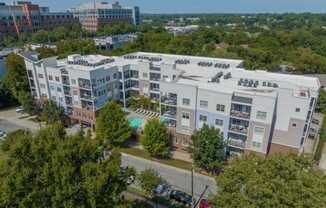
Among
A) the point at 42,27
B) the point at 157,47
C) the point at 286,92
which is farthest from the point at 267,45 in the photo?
the point at 42,27

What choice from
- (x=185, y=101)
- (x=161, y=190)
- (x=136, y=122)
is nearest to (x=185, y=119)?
(x=185, y=101)

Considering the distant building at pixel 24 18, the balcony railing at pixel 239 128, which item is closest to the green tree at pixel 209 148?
the balcony railing at pixel 239 128

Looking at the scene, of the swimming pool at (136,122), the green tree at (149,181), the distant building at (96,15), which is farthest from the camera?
the distant building at (96,15)

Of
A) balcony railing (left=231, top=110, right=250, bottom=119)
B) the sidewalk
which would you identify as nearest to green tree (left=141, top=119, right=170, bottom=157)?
the sidewalk

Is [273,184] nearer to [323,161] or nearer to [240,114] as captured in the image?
[240,114]

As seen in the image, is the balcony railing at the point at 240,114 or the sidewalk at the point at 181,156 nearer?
the balcony railing at the point at 240,114

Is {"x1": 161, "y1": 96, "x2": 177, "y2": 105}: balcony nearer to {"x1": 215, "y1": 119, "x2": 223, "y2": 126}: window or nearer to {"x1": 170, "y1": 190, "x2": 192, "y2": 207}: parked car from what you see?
{"x1": 215, "y1": 119, "x2": 223, "y2": 126}: window

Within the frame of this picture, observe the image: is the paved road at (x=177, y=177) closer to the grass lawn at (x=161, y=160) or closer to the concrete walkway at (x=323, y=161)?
the grass lawn at (x=161, y=160)
